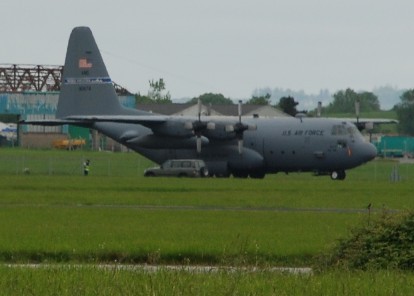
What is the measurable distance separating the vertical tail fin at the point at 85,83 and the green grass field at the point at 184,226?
17.7 metres

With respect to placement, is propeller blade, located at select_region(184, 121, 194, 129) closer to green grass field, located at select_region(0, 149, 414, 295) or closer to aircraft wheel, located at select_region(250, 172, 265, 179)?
aircraft wheel, located at select_region(250, 172, 265, 179)

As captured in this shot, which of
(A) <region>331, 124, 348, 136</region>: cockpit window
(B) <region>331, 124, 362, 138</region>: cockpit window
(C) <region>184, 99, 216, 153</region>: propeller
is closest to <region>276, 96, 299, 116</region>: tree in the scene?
(C) <region>184, 99, 216, 153</region>: propeller

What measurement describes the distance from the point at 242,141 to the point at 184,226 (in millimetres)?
39896

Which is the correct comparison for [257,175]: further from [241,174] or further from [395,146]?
[395,146]

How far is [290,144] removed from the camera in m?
73.9

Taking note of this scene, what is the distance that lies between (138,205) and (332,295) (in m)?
28.1

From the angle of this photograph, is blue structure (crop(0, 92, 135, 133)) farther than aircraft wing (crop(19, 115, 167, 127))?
Yes

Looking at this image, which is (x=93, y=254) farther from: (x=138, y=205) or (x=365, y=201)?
(x=365, y=201)

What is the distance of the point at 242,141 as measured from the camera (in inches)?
2970

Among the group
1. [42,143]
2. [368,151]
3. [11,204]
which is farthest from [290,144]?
[42,143]

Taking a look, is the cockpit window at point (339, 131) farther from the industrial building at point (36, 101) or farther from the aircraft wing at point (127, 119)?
the industrial building at point (36, 101)

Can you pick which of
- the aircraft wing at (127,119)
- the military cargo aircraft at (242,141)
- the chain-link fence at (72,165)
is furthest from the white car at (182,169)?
the chain-link fence at (72,165)

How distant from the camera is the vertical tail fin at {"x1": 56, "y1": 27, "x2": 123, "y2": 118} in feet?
269

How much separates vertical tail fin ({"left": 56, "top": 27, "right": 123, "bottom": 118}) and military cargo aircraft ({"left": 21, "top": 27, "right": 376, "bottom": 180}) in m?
0.49
